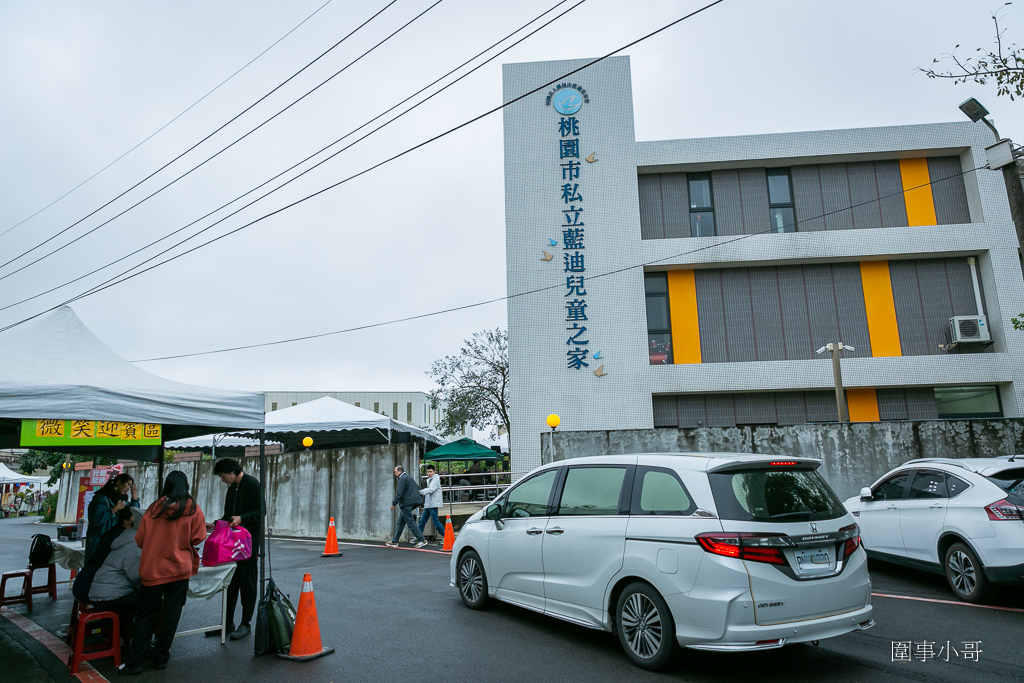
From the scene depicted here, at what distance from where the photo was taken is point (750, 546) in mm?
4879

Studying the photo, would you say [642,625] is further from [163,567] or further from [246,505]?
[246,505]

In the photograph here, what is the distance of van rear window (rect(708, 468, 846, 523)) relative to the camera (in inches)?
200

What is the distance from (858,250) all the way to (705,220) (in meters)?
4.51

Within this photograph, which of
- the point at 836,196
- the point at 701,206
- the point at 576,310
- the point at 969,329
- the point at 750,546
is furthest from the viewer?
the point at 701,206

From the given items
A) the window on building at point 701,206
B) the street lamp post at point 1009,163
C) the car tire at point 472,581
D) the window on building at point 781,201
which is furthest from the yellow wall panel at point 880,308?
the car tire at point 472,581

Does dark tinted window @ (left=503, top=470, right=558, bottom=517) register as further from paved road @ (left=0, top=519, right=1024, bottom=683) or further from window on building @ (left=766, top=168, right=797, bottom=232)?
window on building @ (left=766, top=168, right=797, bottom=232)

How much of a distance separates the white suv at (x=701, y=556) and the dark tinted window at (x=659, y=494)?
0.01m

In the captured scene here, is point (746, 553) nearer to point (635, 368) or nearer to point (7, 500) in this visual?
→ point (635, 368)

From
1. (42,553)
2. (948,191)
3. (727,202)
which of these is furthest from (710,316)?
(42,553)

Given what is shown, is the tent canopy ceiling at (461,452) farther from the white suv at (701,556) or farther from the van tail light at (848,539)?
the van tail light at (848,539)

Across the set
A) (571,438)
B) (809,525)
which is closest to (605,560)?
(809,525)

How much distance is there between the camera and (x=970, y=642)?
234 inches

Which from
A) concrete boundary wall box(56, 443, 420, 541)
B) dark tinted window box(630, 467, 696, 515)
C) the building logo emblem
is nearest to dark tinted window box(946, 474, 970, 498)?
dark tinted window box(630, 467, 696, 515)

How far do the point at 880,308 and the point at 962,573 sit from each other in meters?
14.9
